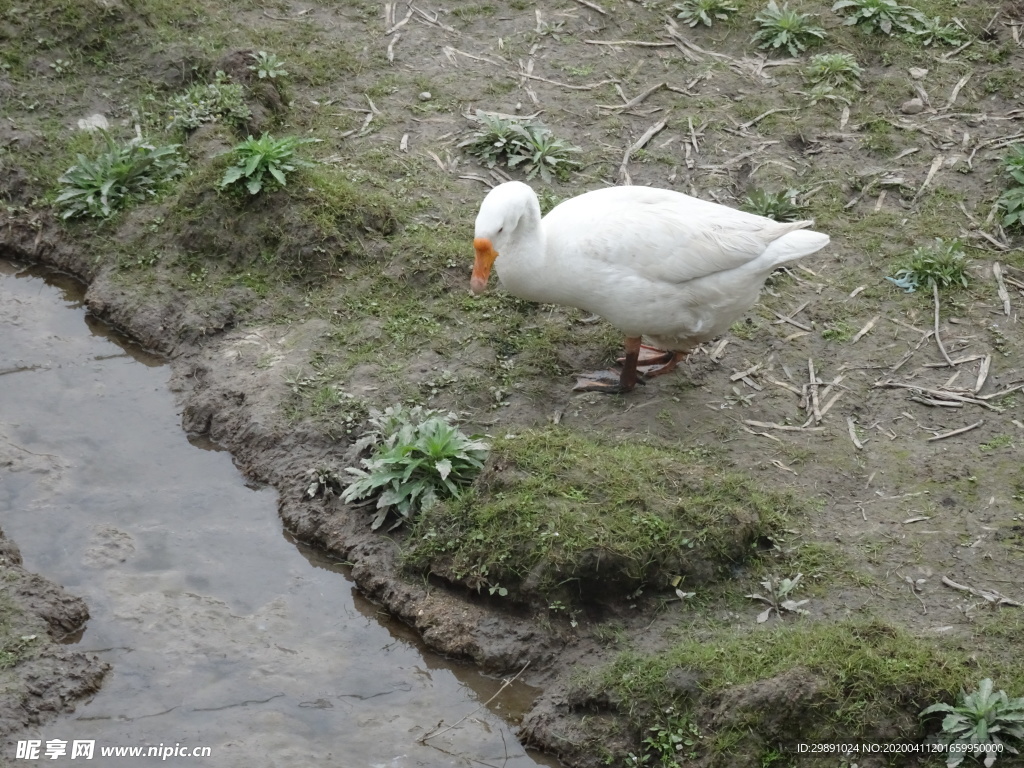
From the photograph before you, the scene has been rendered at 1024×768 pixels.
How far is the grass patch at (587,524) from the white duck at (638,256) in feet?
2.97

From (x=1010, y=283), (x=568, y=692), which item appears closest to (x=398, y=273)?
(x=568, y=692)

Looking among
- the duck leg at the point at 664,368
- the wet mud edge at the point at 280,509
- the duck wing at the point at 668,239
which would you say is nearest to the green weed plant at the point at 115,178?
the wet mud edge at the point at 280,509

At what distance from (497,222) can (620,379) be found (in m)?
1.16

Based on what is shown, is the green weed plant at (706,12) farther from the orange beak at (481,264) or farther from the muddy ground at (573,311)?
the orange beak at (481,264)

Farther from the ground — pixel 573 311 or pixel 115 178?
pixel 115 178

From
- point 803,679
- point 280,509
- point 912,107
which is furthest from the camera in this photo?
point 912,107

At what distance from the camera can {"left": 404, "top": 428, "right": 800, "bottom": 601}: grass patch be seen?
205 inches

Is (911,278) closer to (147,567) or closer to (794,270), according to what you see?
(794,270)

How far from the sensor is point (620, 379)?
6488 mm

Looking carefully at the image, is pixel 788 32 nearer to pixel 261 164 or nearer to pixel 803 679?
pixel 261 164

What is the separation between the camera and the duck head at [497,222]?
19.7 ft

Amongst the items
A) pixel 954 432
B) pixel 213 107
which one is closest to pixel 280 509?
pixel 213 107

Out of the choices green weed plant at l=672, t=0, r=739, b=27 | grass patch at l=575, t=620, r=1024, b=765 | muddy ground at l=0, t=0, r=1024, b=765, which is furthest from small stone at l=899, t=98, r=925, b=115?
grass patch at l=575, t=620, r=1024, b=765

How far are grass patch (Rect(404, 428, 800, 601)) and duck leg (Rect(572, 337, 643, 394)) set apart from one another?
80cm
